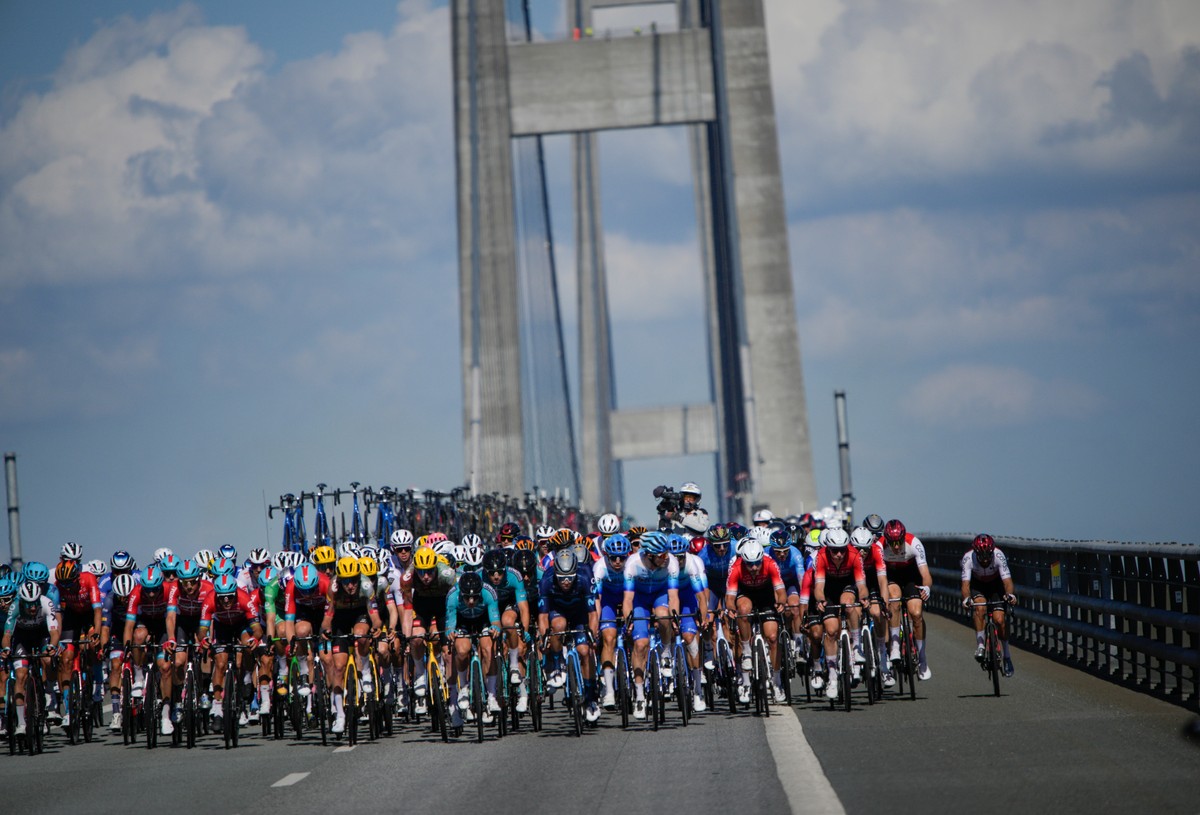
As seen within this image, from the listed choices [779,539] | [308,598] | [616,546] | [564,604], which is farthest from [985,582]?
[308,598]

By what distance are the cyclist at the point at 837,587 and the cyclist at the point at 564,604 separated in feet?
7.08

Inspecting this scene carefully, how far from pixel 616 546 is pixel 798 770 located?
4.13m

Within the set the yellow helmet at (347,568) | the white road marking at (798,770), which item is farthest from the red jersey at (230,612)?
the white road marking at (798,770)

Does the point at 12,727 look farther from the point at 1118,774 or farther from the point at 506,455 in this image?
the point at 506,455

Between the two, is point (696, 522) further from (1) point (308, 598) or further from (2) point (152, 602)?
(2) point (152, 602)

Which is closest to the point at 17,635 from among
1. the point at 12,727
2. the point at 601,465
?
the point at 12,727

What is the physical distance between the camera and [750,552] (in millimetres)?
16594

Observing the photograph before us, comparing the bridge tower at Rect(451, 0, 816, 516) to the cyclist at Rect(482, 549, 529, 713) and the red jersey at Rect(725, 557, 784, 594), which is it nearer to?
the red jersey at Rect(725, 557, 784, 594)

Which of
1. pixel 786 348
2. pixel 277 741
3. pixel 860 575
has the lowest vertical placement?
pixel 277 741

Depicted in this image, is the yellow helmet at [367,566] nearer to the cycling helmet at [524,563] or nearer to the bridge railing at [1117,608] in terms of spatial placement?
the cycling helmet at [524,563]

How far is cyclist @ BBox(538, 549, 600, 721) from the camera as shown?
15531 millimetres

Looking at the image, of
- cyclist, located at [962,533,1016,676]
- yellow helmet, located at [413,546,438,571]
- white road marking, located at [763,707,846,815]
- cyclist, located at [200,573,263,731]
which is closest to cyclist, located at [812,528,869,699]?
cyclist, located at [962,533,1016,676]

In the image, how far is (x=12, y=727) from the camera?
16422mm

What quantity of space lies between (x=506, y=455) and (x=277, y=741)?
37122 millimetres
